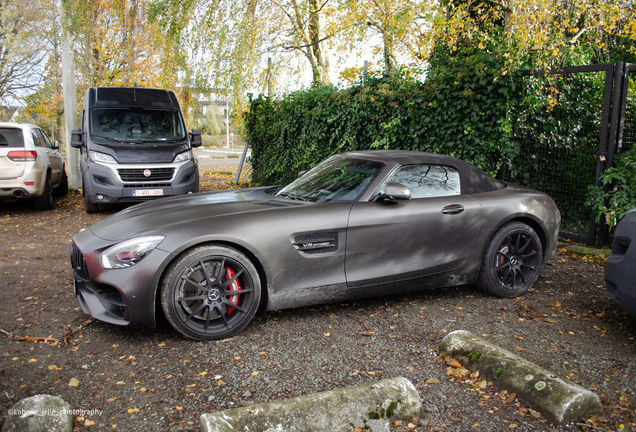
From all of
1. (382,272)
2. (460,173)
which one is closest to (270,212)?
(382,272)

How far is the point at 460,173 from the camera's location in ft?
15.2

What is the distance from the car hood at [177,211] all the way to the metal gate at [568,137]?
14.2 ft

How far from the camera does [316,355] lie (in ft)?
11.3

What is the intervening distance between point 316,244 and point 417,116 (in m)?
4.41

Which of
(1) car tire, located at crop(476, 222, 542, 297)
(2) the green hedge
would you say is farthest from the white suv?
(1) car tire, located at crop(476, 222, 542, 297)

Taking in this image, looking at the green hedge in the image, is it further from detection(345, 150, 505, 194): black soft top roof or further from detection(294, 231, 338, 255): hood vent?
detection(294, 231, 338, 255): hood vent

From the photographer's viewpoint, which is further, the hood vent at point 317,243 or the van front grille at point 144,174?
the van front grille at point 144,174

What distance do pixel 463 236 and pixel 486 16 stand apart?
718cm

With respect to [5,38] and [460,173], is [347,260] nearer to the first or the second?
[460,173]

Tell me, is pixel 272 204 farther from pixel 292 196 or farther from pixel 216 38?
pixel 216 38

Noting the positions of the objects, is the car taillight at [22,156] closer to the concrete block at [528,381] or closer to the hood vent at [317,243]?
the hood vent at [317,243]

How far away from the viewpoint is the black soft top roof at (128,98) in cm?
962

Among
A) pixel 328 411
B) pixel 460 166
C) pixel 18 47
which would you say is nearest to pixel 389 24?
pixel 460 166

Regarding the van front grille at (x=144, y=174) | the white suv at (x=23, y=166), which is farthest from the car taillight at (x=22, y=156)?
the van front grille at (x=144, y=174)
